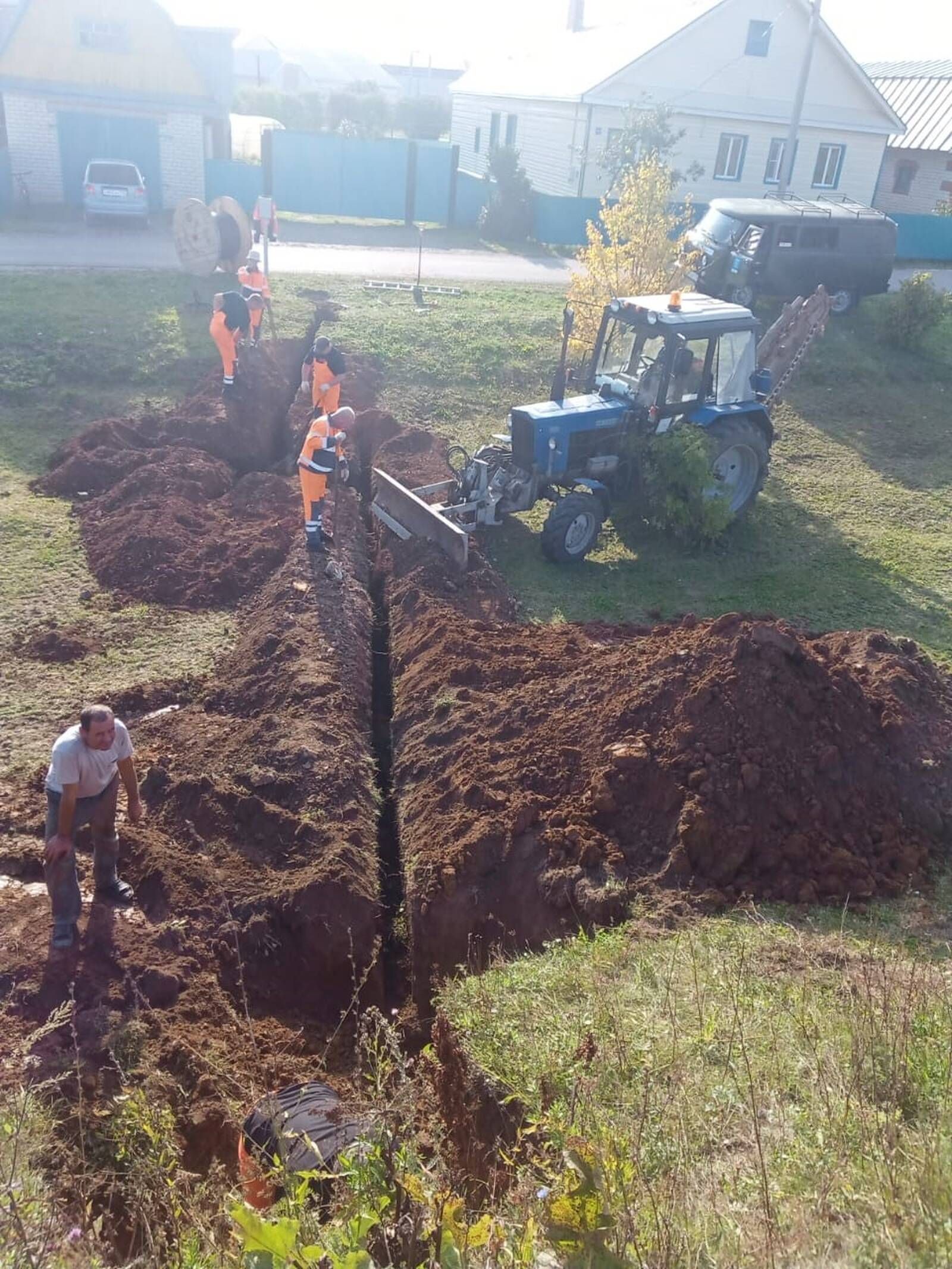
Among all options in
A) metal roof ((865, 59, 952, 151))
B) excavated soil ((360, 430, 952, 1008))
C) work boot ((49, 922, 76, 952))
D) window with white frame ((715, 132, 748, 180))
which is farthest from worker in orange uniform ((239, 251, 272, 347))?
metal roof ((865, 59, 952, 151))

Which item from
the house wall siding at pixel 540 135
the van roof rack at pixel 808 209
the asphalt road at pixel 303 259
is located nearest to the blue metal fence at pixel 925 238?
the house wall siding at pixel 540 135

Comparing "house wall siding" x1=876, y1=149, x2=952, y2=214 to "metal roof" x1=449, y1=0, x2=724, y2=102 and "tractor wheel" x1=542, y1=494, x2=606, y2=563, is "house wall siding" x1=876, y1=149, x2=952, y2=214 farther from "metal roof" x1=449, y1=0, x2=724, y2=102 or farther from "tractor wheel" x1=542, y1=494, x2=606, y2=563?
Result: "tractor wheel" x1=542, y1=494, x2=606, y2=563

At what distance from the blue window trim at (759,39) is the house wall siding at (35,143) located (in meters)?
21.0

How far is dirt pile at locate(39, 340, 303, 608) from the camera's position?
9875 mm

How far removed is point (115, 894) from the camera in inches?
232

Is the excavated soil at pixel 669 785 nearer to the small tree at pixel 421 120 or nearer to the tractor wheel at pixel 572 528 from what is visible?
the tractor wheel at pixel 572 528

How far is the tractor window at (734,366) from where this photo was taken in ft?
36.1

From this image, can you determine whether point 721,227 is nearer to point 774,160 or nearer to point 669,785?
point 669,785

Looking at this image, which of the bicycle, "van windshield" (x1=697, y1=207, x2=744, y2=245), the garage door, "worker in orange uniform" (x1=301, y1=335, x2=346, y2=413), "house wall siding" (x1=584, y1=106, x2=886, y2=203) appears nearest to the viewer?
"worker in orange uniform" (x1=301, y1=335, x2=346, y2=413)

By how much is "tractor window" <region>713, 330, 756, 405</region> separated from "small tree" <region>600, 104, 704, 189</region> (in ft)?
58.9

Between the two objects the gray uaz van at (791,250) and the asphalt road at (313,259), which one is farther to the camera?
the asphalt road at (313,259)

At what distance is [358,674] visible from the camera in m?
8.44

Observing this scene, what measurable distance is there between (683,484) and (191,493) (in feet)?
18.8

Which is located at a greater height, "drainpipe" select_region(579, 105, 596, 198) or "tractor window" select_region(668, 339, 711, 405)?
Result: "drainpipe" select_region(579, 105, 596, 198)
